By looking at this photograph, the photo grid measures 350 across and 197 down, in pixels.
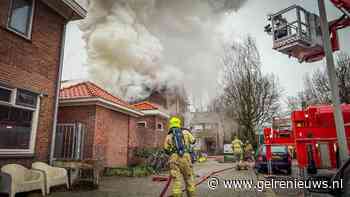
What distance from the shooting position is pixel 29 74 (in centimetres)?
636

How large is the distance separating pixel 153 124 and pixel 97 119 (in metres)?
A: 7.60

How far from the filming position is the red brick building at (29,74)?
229 inches

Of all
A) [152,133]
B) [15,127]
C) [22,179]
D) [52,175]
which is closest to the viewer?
[22,179]

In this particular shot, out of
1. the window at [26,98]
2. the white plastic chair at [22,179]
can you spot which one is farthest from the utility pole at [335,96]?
the window at [26,98]

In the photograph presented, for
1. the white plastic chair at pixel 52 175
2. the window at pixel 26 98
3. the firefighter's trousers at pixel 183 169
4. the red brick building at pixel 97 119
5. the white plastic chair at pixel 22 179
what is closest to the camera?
the firefighter's trousers at pixel 183 169

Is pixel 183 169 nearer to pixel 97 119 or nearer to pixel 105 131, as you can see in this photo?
pixel 97 119

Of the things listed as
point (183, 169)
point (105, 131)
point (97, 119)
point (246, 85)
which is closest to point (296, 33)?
point (183, 169)

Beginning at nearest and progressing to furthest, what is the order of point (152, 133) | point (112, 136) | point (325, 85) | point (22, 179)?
point (22, 179) → point (112, 136) → point (152, 133) → point (325, 85)

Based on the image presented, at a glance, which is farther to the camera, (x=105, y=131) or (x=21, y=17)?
(x=105, y=131)

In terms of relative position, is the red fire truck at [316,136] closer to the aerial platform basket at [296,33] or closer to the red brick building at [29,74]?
the aerial platform basket at [296,33]

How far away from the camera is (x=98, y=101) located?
941 cm

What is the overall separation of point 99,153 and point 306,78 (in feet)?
67.1

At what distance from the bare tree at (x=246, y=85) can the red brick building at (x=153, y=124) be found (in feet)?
17.3

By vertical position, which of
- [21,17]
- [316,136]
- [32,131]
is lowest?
[316,136]
